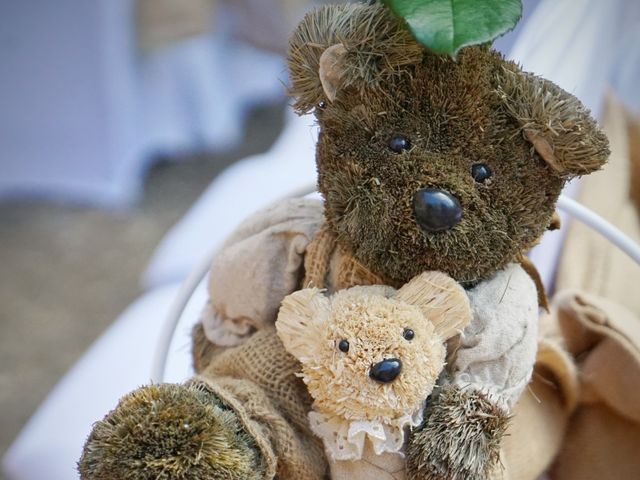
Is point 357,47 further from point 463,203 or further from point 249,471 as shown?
point 249,471

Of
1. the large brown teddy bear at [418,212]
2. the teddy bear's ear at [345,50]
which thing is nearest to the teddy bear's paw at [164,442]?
the large brown teddy bear at [418,212]

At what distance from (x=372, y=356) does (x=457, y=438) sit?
0.25 feet

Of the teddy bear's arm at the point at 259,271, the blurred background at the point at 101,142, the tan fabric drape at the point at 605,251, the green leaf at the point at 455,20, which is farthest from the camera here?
the blurred background at the point at 101,142

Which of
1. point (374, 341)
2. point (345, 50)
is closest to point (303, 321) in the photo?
point (374, 341)

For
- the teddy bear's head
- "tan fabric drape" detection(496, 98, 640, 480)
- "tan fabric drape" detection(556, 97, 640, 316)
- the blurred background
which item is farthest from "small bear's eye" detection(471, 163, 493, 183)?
the blurred background

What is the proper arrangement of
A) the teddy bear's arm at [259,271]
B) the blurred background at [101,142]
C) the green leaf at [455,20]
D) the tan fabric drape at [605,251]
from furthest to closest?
the blurred background at [101,142] → the tan fabric drape at [605,251] → the teddy bear's arm at [259,271] → the green leaf at [455,20]

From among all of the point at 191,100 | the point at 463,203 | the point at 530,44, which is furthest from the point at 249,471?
the point at 191,100

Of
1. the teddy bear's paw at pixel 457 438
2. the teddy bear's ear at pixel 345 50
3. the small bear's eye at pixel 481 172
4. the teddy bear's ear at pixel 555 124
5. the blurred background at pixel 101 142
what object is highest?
the teddy bear's ear at pixel 345 50

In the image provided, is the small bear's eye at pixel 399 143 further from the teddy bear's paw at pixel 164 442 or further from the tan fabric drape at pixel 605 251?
the tan fabric drape at pixel 605 251

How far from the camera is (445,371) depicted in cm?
55

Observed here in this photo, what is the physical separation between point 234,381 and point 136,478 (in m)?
0.12

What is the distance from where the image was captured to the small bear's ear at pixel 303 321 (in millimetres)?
517

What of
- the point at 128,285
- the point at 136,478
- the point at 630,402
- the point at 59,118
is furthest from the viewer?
the point at 59,118

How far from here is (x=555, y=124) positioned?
50 cm
